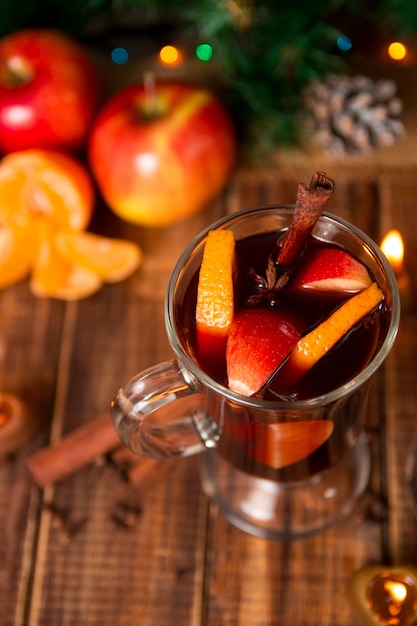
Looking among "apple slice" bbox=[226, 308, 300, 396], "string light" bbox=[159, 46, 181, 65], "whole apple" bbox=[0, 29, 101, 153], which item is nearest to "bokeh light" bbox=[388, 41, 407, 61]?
"string light" bbox=[159, 46, 181, 65]

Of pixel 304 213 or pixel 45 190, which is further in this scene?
pixel 45 190

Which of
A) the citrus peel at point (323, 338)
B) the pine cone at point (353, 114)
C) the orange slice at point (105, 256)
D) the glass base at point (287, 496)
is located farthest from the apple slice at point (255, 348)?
the pine cone at point (353, 114)

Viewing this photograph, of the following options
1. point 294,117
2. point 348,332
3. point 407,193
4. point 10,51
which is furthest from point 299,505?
point 10,51

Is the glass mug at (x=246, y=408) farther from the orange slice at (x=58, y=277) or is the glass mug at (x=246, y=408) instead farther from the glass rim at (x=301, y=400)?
the orange slice at (x=58, y=277)

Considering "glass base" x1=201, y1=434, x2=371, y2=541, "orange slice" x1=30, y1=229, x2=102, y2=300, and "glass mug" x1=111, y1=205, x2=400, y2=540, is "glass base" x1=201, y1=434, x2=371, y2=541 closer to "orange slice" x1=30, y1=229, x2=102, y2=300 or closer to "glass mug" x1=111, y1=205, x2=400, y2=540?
"glass mug" x1=111, y1=205, x2=400, y2=540

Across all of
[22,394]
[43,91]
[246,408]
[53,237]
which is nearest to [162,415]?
[246,408]


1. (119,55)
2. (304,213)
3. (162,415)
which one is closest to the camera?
(304,213)

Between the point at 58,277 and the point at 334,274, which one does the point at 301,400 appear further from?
the point at 58,277
